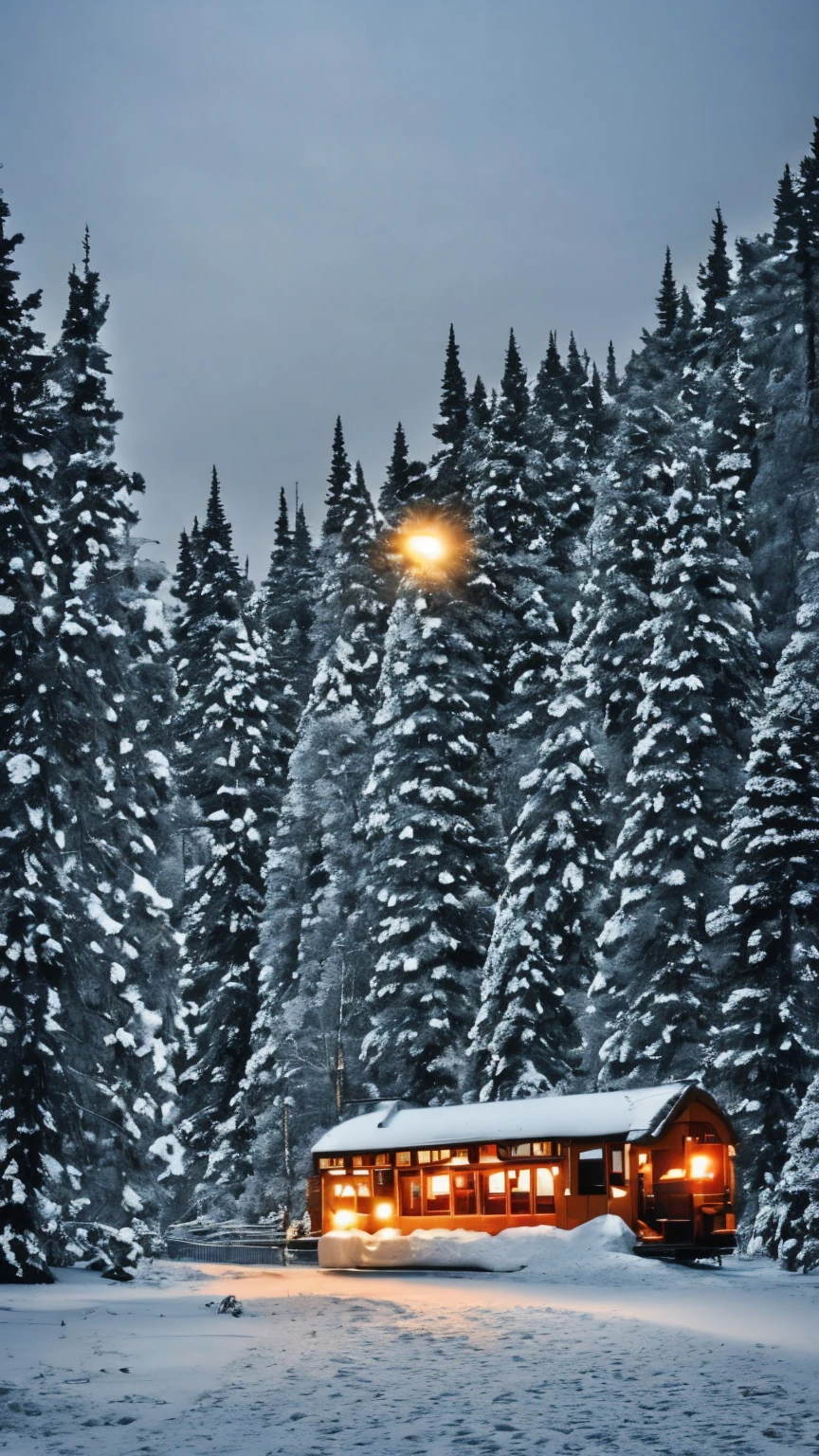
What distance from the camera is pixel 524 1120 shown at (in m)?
33.7

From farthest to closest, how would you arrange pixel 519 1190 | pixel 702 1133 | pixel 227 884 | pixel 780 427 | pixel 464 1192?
pixel 227 884, pixel 780 427, pixel 464 1192, pixel 519 1190, pixel 702 1133

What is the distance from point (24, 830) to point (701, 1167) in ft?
51.3

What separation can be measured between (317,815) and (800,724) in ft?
77.8

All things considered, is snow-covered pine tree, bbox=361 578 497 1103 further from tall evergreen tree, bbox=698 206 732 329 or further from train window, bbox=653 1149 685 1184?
tall evergreen tree, bbox=698 206 732 329

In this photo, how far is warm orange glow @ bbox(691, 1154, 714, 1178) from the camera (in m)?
31.4

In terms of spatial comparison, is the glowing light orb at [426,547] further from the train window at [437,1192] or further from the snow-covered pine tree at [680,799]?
the train window at [437,1192]

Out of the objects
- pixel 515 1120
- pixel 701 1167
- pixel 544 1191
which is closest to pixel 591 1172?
pixel 544 1191

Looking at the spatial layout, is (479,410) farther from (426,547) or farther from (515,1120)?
(515,1120)

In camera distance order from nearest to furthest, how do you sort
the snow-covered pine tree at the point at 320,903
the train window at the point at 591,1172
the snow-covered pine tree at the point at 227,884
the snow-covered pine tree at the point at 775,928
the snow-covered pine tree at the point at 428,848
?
the snow-covered pine tree at the point at 775,928
the train window at the point at 591,1172
the snow-covered pine tree at the point at 428,848
the snow-covered pine tree at the point at 320,903
the snow-covered pine tree at the point at 227,884

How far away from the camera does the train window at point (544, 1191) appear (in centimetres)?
A: 3334

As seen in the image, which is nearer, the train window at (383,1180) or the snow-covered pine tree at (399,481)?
the train window at (383,1180)

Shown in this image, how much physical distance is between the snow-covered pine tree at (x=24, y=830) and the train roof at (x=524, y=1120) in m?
11.2

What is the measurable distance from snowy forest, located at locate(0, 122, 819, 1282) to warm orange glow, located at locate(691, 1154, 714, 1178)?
41.8 inches

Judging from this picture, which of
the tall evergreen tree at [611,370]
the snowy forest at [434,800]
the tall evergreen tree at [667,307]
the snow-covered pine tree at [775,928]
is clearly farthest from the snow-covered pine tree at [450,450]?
the tall evergreen tree at [611,370]
